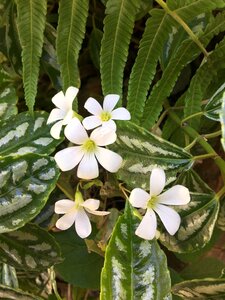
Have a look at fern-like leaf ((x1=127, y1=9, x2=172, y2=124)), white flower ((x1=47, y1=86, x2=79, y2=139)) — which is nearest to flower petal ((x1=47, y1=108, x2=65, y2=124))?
white flower ((x1=47, y1=86, x2=79, y2=139))

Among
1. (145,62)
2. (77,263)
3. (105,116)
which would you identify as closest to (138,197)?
(105,116)

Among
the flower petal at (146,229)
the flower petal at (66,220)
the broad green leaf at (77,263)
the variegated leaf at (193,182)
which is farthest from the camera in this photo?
the broad green leaf at (77,263)

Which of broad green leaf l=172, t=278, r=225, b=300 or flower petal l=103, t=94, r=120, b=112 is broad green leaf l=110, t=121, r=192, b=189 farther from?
broad green leaf l=172, t=278, r=225, b=300

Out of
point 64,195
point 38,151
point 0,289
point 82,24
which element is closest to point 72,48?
point 82,24

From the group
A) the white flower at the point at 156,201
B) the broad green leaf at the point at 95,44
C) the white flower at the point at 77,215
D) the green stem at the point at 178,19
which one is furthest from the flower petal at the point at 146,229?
the broad green leaf at the point at 95,44

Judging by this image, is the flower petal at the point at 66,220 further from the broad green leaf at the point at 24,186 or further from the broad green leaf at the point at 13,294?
the broad green leaf at the point at 13,294

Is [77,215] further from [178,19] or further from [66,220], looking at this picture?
[178,19]

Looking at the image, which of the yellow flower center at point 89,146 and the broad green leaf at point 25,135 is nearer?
Result: the yellow flower center at point 89,146
